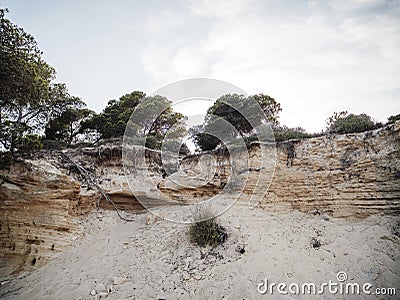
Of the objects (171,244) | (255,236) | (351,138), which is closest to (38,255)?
(171,244)

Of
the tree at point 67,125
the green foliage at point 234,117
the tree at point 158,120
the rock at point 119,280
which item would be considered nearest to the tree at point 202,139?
the green foliage at point 234,117

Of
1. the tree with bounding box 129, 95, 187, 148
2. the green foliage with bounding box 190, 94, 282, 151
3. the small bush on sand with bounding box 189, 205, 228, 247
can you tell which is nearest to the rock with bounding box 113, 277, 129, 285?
the small bush on sand with bounding box 189, 205, 228, 247

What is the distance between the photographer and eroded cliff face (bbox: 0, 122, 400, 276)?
24.9ft

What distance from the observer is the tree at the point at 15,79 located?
24.5ft

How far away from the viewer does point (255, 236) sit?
792 cm

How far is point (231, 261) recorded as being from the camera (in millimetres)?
7121

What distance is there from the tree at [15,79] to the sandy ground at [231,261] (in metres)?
4.13

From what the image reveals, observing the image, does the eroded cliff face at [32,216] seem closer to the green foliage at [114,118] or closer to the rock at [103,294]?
the rock at [103,294]

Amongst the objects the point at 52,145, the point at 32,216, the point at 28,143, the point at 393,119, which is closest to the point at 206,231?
the point at 32,216

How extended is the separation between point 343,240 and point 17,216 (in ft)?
32.8

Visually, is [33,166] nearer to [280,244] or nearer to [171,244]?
[171,244]

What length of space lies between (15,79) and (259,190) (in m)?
8.61

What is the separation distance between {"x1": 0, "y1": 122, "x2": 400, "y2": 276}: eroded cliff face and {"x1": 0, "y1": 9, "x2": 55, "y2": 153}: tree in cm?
125

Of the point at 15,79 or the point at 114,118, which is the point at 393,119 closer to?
the point at 15,79
